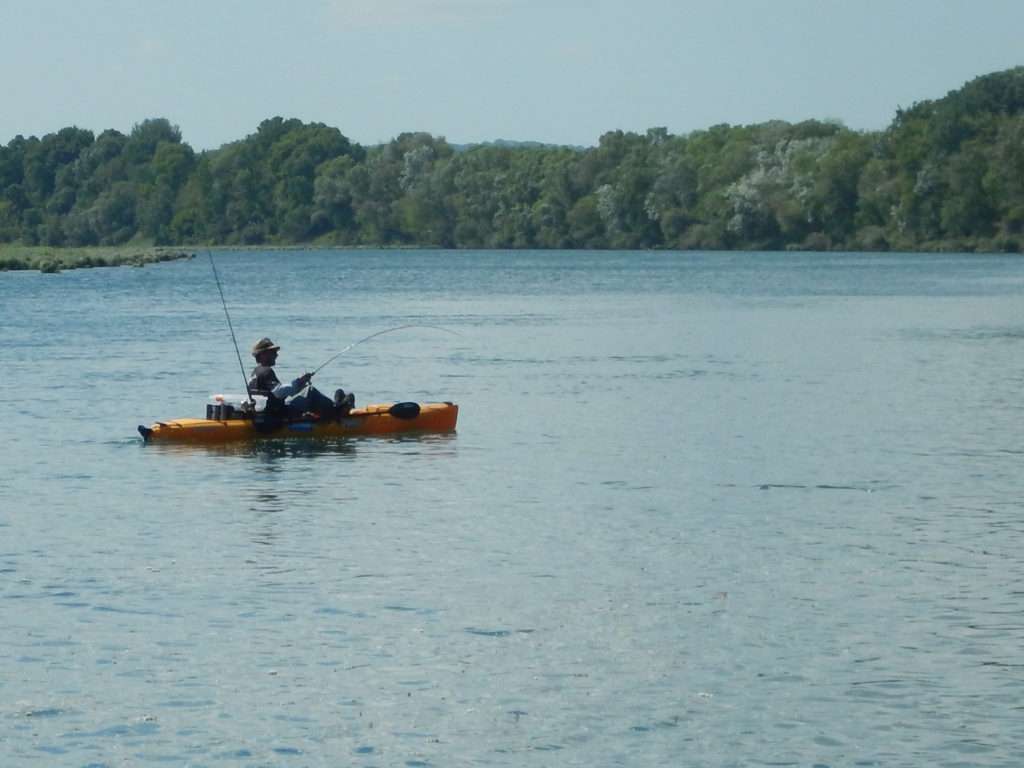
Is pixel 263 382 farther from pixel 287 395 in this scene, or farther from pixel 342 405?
pixel 342 405

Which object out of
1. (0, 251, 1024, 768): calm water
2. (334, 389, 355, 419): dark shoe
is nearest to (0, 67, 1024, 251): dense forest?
(0, 251, 1024, 768): calm water

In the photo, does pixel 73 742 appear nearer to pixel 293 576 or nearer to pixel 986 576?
pixel 293 576

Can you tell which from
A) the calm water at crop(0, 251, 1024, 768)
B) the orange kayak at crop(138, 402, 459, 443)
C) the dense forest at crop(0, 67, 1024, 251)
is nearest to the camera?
the calm water at crop(0, 251, 1024, 768)

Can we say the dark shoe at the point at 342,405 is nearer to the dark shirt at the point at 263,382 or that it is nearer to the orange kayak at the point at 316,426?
the orange kayak at the point at 316,426

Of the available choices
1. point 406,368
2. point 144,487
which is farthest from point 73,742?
point 406,368

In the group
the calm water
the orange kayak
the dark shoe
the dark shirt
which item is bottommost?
the calm water

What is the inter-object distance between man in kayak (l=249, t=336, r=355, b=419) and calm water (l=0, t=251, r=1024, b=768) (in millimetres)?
518

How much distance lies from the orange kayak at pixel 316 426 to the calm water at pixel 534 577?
0.89ft

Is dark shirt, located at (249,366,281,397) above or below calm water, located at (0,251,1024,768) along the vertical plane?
above

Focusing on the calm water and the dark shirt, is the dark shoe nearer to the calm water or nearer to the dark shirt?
the calm water

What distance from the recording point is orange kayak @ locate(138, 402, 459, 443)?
28688 mm

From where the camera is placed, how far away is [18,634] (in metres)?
16.4

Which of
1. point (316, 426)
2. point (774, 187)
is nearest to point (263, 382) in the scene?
point (316, 426)

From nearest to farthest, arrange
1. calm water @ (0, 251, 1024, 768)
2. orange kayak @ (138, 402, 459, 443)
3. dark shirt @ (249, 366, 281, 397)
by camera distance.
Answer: calm water @ (0, 251, 1024, 768) < dark shirt @ (249, 366, 281, 397) < orange kayak @ (138, 402, 459, 443)
